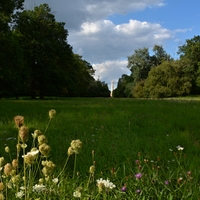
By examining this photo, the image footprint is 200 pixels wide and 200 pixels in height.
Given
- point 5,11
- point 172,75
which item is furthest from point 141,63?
point 5,11

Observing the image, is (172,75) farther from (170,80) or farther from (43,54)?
(43,54)

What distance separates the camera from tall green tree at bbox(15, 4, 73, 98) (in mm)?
27781

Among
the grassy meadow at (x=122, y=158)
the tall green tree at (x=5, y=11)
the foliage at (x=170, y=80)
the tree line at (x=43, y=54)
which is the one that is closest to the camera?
the grassy meadow at (x=122, y=158)

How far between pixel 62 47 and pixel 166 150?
27029 millimetres

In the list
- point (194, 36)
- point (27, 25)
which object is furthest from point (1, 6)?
point (194, 36)

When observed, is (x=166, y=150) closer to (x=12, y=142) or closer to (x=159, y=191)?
(x=159, y=191)

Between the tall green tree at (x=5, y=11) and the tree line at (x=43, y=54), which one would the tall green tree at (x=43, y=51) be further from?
the tall green tree at (x=5, y=11)

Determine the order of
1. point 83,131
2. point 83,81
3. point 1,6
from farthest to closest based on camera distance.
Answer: point 83,81
point 1,6
point 83,131

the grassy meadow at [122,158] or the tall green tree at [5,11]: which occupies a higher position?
the tall green tree at [5,11]

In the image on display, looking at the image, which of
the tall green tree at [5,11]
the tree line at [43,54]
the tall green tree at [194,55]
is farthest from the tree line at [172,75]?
the tall green tree at [5,11]

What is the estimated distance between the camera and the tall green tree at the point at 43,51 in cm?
2778

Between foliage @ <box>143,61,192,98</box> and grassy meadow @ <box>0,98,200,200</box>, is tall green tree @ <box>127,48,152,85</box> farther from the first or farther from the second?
grassy meadow @ <box>0,98,200,200</box>

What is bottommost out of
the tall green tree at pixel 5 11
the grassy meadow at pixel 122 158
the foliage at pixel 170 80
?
the grassy meadow at pixel 122 158

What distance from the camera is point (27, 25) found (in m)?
27.9
